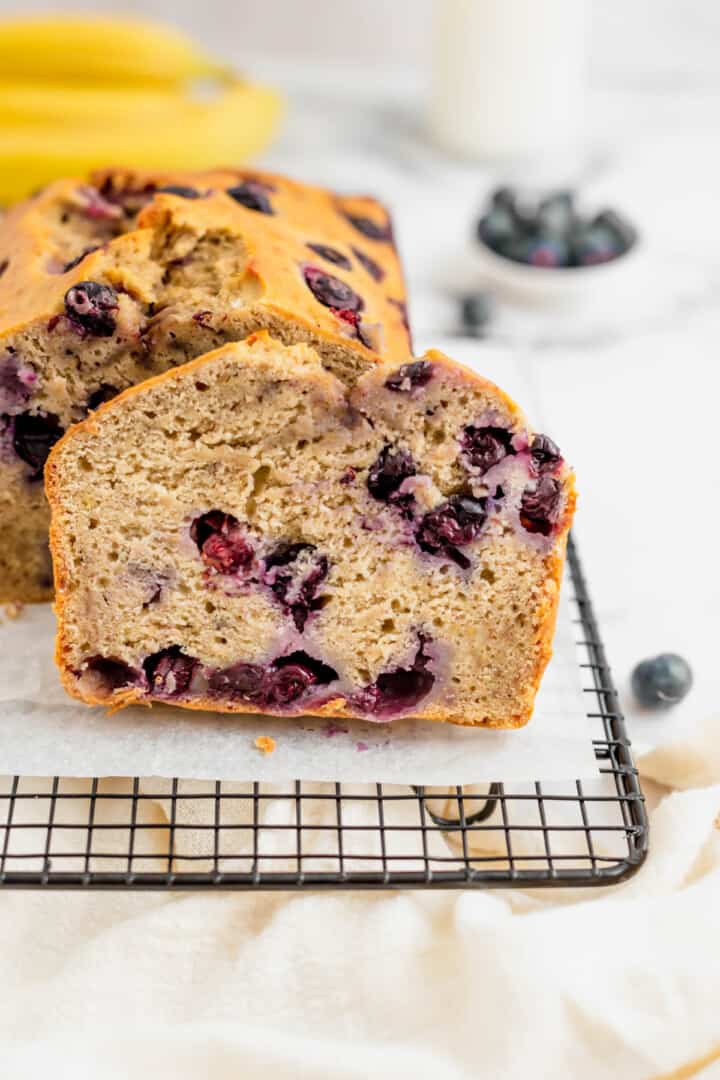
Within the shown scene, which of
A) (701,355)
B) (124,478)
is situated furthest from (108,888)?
(701,355)

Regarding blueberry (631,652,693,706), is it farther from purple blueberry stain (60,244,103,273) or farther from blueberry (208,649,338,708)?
purple blueberry stain (60,244,103,273)

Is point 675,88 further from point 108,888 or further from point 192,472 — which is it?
point 108,888

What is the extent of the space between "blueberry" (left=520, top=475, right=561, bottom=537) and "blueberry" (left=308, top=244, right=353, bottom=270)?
0.83m

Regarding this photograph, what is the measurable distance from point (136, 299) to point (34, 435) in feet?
1.17

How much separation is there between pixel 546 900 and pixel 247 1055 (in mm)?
636

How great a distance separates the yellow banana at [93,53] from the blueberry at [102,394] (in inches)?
100

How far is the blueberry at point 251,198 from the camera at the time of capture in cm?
297

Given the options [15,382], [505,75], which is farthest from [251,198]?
[505,75]

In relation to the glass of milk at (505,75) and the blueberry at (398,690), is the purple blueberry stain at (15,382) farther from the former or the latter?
the glass of milk at (505,75)

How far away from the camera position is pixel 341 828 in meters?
2.26

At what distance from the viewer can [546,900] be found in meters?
2.40

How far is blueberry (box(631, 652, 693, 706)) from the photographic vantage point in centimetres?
286

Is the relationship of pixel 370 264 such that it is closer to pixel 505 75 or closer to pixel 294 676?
pixel 294 676

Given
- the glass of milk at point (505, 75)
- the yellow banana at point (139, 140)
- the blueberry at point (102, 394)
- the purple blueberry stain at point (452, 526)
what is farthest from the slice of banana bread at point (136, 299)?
the glass of milk at point (505, 75)
